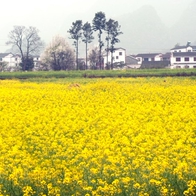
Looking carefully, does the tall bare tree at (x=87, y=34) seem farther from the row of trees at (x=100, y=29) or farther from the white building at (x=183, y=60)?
the white building at (x=183, y=60)

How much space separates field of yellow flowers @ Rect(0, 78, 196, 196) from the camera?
7.15m

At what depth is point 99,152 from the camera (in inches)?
352

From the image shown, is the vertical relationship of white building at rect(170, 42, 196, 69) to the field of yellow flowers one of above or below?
above

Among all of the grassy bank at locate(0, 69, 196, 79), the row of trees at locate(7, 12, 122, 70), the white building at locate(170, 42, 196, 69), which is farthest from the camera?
the white building at locate(170, 42, 196, 69)

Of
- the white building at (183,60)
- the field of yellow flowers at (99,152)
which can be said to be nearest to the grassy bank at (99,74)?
the field of yellow flowers at (99,152)

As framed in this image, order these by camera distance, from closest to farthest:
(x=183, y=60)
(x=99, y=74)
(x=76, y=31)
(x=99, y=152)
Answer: (x=99, y=152), (x=99, y=74), (x=76, y=31), (x=183, y=60)

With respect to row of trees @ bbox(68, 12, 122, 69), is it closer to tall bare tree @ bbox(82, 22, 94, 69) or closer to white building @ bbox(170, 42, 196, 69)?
tall bare tree @ bbox(82, 22, 94, 69)

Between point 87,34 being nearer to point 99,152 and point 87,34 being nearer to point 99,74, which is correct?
point 99,74

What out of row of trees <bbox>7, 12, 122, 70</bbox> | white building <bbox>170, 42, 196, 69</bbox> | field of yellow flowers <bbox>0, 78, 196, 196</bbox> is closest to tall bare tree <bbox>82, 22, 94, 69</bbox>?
row of trees <bbox>7, 12, 122, 70</bbox>

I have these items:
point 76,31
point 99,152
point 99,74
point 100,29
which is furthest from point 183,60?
point 99,152

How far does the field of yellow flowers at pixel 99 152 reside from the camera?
23.5 feet

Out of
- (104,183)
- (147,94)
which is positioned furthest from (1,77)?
(104,183)

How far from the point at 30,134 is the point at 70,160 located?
2.77 m

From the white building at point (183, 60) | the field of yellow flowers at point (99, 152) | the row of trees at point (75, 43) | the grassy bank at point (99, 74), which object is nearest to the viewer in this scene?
the field of yellow flowers at point (99, 152)
